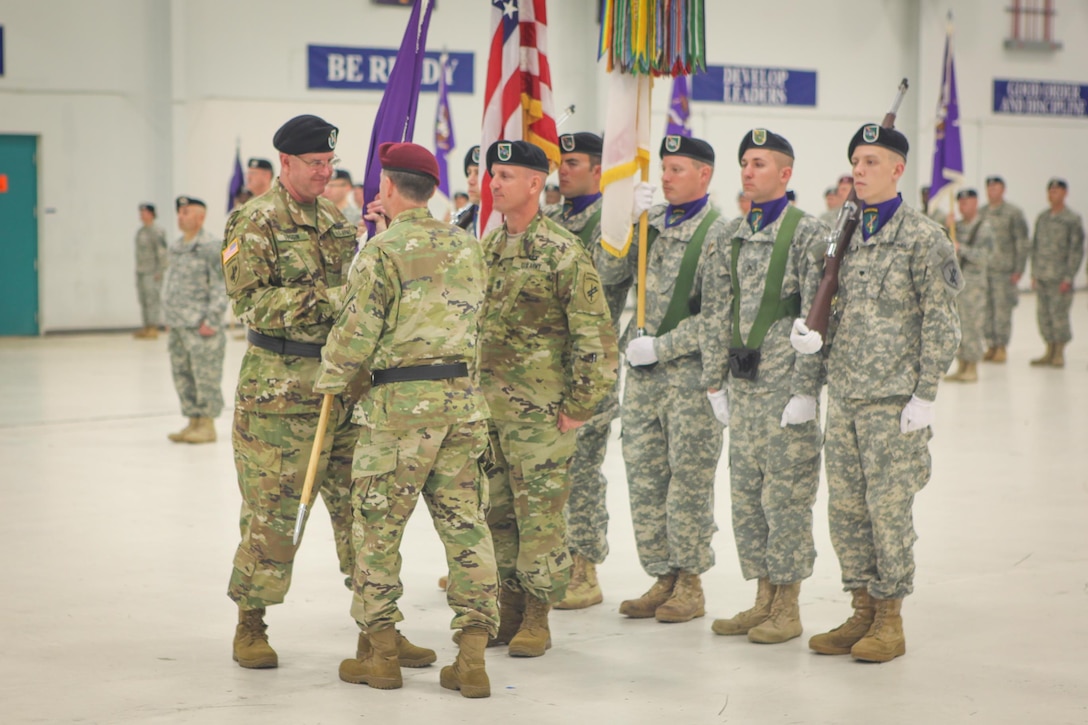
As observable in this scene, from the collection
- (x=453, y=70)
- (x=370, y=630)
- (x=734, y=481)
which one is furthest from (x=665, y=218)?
(x=453, y=70)

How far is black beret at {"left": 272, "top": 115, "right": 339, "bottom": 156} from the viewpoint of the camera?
189 inches

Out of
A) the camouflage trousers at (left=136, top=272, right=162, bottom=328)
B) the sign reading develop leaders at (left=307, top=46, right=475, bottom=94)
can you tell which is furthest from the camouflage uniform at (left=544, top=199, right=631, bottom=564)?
the sign reading develop leaders at (left=307, top=46, right=475, bottom=94)

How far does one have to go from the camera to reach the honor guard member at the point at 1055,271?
565 inches

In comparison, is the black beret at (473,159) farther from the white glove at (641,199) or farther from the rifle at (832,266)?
the rifle at (832,266)

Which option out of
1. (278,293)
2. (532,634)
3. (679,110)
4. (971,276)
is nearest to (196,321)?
(679,110)

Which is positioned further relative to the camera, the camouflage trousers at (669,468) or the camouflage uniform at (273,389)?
the camouflage trousers at (669,468)

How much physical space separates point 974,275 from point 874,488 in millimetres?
9320

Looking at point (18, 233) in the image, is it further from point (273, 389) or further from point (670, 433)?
point (670, 433)

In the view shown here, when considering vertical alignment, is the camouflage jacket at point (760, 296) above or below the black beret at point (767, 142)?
below

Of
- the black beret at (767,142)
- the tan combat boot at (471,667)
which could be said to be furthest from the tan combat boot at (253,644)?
the black beret at (767,142)

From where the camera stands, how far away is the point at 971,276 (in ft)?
44.5

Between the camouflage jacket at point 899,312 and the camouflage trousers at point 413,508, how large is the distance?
1.48 meters

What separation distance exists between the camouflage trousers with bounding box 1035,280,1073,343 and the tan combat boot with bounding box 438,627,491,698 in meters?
11.4

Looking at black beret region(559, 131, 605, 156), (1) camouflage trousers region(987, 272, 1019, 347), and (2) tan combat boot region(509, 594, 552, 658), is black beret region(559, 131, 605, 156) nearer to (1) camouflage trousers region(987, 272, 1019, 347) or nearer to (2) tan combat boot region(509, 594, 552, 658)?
(2) tan combat boot region(509, 594, 552, 658)
